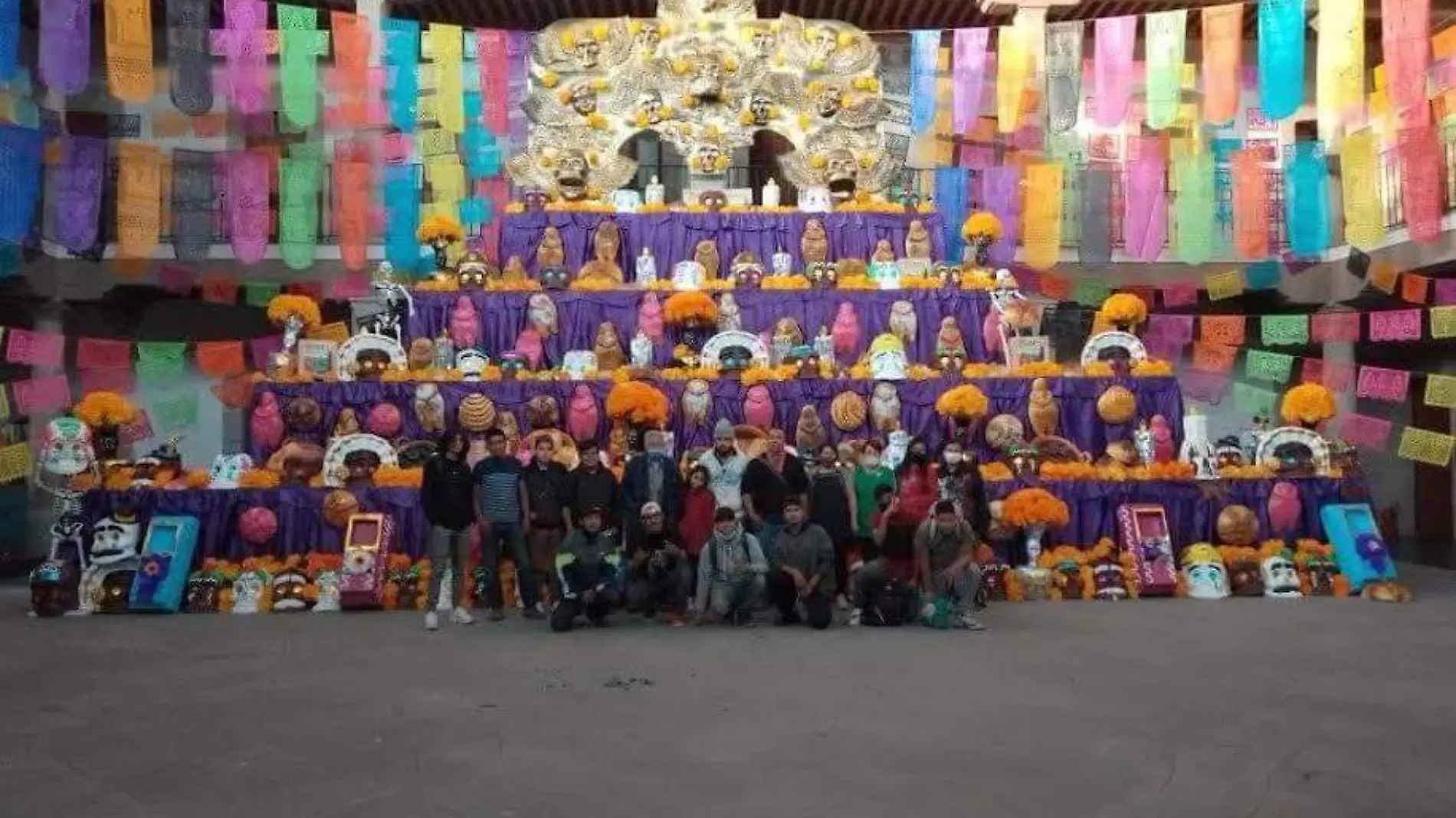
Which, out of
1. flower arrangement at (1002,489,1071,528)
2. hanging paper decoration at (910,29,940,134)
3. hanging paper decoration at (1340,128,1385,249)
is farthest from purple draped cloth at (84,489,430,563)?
hanging paper decoration at (1340,128,1385,249)

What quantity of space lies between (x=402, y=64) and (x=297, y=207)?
236 cm

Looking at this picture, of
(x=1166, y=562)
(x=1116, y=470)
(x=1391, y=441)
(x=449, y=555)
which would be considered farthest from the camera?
(x=1391, y=441)

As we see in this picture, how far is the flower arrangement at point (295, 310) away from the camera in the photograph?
10516 mm

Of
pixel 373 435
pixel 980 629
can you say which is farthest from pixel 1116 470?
pixel 373 435

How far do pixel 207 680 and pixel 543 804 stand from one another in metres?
2.84

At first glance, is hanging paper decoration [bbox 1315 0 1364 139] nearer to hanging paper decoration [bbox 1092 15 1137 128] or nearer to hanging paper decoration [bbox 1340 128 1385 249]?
hanging paper decoration [bbox 1340 128 1385 249]

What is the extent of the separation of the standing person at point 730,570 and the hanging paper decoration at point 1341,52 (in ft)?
26.9

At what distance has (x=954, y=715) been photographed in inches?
185

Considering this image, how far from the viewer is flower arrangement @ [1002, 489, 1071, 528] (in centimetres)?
869

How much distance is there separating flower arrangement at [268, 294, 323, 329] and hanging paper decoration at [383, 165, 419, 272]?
3.56m

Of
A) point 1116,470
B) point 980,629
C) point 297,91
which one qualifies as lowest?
point 980,629

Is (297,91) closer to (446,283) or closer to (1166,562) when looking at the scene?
(446,283)

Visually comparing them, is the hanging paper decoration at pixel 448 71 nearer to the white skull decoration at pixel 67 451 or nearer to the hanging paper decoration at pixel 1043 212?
the white skull decoration at pixel 67 451

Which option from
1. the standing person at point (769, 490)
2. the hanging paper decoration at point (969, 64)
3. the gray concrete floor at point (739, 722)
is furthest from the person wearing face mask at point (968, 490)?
the hanging paper decoration at point (969, 64)
